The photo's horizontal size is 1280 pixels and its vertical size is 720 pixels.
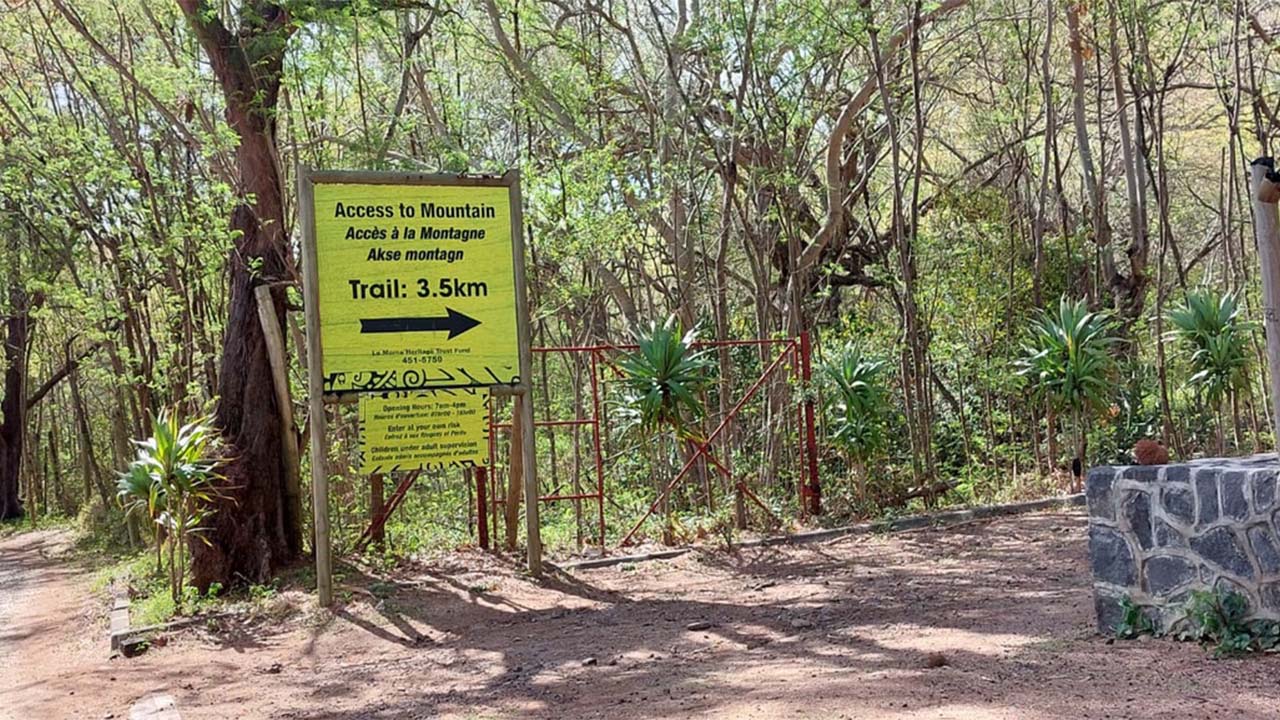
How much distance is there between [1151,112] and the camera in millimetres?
12203

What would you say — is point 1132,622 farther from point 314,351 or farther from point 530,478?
point 314,351

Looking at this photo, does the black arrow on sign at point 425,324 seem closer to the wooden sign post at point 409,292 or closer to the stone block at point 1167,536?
the wooden sign post at point 409,292

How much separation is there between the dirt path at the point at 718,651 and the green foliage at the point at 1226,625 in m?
0.11

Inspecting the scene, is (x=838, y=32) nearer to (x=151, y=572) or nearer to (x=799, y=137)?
(x=799, y=137)

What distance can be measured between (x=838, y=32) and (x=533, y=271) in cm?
435

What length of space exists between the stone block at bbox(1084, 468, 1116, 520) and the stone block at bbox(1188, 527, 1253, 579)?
454 mm

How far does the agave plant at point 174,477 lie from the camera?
7.94 meters

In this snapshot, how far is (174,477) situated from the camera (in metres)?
7.95

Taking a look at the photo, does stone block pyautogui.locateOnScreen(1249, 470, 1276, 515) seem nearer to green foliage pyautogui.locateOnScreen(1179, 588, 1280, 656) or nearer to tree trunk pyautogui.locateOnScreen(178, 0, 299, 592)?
green foliage pyautogui.locateOnScreen(1179, 588, 1280, 656)

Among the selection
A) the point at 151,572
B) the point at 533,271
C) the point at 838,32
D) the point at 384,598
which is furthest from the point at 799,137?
the point at 151,572

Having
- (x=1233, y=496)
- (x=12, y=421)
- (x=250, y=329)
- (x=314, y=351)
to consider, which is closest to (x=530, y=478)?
(x=314, y=351)

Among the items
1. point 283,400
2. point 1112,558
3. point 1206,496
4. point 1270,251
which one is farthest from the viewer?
point 283,400

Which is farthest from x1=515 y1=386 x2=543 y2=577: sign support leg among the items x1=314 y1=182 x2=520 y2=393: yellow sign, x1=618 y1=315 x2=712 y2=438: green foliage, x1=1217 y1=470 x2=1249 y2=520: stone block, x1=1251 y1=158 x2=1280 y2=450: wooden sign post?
x1=1251 y1=158 x2=1280 y2=450: wooden sign post

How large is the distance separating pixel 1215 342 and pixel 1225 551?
23.8 ft
